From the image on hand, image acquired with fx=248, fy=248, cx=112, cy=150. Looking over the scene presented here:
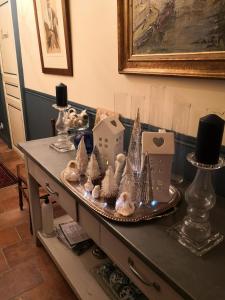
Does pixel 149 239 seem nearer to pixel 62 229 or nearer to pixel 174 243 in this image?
pixel 174 243

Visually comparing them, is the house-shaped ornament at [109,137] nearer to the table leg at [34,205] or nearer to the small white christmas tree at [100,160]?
the small white christmas tree at [100,160]

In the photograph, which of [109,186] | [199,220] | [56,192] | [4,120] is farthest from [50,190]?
Answer: [4,120]

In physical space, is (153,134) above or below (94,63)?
below

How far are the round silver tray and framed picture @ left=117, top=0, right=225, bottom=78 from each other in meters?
0.51

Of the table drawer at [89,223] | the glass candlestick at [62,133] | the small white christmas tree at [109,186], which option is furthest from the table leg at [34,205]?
the small white christmas tree at [109,186]

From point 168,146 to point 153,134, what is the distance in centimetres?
7

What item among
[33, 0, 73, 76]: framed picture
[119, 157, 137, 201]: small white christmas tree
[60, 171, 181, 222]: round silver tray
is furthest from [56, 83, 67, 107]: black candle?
[119, 157, 137, 201]: small white christmas tree

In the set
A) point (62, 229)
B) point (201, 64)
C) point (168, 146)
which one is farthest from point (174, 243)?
point (62, 229)

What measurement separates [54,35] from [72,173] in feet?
4.40

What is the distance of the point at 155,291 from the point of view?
0.76 m

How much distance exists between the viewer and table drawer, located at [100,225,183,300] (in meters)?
0.72

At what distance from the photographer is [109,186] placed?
1002mm

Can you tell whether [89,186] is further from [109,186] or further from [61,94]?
[61,94]

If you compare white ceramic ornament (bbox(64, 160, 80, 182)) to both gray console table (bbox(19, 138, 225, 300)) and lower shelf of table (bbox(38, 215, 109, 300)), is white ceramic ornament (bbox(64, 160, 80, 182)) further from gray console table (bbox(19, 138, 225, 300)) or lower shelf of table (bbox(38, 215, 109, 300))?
lower shelf of table (bbox(38, 215, 109, 300))
